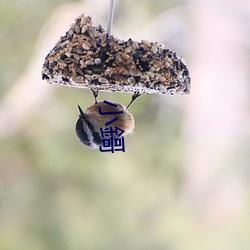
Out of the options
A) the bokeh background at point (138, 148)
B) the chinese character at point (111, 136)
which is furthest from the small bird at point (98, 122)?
the bokeh background at point (138, 148)

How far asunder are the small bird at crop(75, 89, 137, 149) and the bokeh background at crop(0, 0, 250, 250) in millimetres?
1808

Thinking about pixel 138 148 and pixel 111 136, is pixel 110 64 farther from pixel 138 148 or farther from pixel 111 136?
pixel 138 148

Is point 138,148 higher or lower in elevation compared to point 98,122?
higher

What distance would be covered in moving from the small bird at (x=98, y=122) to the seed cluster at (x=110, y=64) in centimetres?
8

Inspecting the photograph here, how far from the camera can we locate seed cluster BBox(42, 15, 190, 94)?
99cm

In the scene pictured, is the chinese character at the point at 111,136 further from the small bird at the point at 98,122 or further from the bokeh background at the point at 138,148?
the bokeh background at the point at 138,148

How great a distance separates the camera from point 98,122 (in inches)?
43.4

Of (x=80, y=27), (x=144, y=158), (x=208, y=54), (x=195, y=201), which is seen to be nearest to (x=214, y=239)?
(x=195, y=201)

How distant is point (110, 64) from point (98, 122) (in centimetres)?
15

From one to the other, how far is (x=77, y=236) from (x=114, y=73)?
2477mm

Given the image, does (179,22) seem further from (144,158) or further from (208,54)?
(144,158)

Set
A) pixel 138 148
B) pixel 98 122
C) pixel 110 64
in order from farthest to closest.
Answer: pixel 138 148, pixel 98 122, pixel 110 64

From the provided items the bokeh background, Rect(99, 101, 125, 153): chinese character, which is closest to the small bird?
Rect(99, 101, 125, 153): chinese character

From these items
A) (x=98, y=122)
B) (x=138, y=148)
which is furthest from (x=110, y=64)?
(x=138, y=148)
